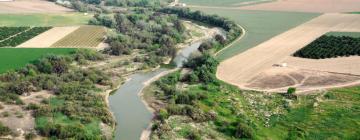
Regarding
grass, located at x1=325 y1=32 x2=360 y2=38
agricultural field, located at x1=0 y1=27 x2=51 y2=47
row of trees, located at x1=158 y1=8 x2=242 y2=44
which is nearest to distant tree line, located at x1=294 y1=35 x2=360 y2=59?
grass, located at x1=325 y1=32 x2=360 y2=38

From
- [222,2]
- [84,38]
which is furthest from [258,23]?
[84,38]

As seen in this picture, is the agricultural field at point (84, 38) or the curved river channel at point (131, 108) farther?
the agricultural field at point (84, 38)

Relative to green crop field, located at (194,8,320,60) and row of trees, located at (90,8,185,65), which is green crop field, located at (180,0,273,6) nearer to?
green crop field, located at (194,8,320,60)

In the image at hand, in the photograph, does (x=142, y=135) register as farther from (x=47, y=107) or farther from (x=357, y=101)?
(x=357, y=101)

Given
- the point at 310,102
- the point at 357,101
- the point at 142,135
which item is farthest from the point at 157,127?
the point at 357,101

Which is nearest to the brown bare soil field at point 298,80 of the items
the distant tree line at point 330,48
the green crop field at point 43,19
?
the distant tree line at point 330,48

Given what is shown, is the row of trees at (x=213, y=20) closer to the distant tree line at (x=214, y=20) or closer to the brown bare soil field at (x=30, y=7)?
the distant tree line at (x=214, y=20)
